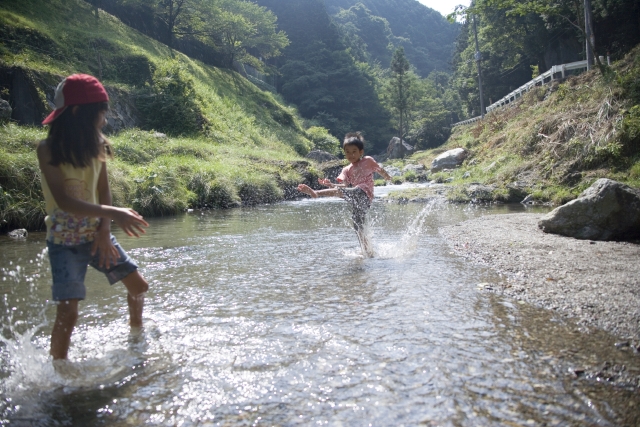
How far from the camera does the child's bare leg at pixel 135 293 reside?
3.07 meters

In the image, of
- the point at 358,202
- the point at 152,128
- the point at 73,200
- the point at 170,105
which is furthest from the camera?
the point at 170,105

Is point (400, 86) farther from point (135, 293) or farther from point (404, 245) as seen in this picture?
point (135, 293)

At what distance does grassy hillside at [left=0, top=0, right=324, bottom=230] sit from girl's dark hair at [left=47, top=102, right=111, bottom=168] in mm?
7541

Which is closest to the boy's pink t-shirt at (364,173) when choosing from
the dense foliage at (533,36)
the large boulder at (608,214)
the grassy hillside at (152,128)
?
the large boulder at (608,214)

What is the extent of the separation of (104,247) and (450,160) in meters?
27.5

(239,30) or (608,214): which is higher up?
(239,30)

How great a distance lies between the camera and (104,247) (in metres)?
2.76

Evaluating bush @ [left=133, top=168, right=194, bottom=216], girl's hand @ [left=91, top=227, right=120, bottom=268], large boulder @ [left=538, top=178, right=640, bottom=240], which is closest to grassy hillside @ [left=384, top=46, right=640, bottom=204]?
large boulder @ [left=538, top=178, right=640, bottom=240]

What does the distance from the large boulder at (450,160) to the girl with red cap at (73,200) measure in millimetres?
26959

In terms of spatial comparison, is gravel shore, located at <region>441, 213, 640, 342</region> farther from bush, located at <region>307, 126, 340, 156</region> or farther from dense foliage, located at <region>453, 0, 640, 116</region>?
bush, located at <region>307, 126, 340, 156</region>

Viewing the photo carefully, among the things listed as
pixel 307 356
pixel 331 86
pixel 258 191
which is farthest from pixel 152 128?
pixel 331 86

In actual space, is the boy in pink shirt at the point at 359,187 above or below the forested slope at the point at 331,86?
below

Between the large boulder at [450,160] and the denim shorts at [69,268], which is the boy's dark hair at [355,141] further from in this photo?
the large boulder at [450,160]

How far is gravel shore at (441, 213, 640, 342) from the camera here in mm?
3293
